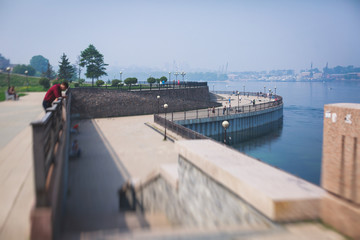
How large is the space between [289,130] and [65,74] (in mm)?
46680

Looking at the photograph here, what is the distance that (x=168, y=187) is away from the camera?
6.66 m

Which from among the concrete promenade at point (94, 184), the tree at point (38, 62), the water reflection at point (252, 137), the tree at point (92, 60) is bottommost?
the water reflection at point (252, 137)

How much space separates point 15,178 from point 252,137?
109 feet

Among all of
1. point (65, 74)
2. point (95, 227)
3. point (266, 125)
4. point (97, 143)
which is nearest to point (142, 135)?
point (97, 143)

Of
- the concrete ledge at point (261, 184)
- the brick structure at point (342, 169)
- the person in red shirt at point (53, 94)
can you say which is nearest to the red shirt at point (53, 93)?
the person in red shirt at point (53, 94)

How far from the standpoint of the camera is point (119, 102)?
3572 cm

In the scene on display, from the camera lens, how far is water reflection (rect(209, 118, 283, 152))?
3334 cm

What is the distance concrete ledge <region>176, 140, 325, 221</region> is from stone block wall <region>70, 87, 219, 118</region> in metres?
30.0

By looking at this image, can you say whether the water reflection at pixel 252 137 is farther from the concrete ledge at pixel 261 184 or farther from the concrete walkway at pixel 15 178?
the concrete ledge at pixel 261 184

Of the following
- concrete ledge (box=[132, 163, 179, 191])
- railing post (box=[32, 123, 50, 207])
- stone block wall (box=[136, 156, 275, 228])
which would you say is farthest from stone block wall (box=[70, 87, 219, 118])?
railing post (box=[32, 123, 50, 207])

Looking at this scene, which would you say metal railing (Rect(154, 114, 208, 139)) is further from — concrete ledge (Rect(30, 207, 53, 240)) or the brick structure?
concrete ledge (Rect(30, 207, 53, 240))

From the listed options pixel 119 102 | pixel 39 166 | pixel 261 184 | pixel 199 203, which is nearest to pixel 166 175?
pixel 199 203

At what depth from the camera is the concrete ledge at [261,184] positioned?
3.74 m

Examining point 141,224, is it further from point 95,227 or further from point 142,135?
point 142,135
